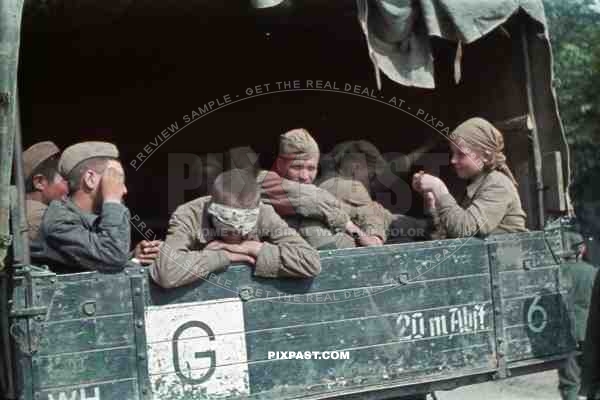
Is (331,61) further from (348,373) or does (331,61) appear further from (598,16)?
(598,16)

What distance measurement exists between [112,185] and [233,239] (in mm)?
537

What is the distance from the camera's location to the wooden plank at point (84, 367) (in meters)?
3.07

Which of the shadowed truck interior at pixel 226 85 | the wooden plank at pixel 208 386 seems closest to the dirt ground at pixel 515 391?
the shadowed truck interior at pixel 226 85

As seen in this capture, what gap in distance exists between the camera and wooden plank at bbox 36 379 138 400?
3.07 m

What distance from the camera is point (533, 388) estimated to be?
6996 mm

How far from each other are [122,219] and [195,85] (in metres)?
2.73

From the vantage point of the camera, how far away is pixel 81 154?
11.3 feet

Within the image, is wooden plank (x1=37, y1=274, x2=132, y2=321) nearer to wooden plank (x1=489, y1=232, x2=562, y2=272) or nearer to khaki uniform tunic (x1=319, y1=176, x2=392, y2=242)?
khaki uniform tunic (x1=319, y1=176, x2=392, y2=242)

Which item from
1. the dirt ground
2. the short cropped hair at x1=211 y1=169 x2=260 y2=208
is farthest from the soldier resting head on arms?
the dirt ground

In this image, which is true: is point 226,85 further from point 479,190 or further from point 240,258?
point 240,258

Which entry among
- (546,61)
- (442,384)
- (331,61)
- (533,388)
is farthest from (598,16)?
(442,384)

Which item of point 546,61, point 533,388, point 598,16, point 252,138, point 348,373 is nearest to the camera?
point 348,373

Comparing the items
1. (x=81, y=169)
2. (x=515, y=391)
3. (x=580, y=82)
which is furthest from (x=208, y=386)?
(x=580, y=82)

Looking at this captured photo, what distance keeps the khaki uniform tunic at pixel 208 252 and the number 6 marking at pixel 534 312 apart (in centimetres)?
119
